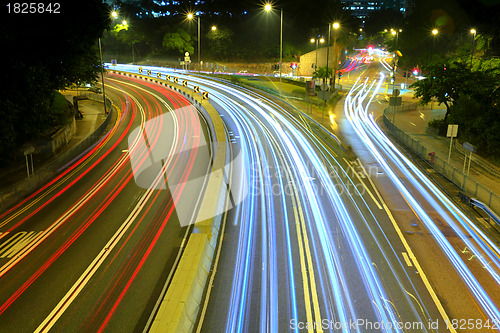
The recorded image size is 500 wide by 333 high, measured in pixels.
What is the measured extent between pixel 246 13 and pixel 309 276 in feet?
297

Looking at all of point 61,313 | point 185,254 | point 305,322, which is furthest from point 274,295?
point 61,313

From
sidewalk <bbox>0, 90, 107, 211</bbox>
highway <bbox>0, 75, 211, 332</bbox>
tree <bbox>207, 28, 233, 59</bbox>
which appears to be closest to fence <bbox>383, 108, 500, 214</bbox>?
highway <bbox>0, 75, 211, 332</bbox>

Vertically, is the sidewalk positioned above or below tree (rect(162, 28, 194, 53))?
below

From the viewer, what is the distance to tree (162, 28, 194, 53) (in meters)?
79.9

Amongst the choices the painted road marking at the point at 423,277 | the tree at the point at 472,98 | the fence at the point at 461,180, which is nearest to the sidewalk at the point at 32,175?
the painted road marking at the point at 423,277

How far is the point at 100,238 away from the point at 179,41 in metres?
70.5

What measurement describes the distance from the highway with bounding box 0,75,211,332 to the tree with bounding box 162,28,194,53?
2145 inches

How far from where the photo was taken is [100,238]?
15617 millimetres

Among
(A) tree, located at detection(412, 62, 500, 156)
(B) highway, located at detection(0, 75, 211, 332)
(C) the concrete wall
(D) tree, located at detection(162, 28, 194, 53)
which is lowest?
(B) highway, located at detection(0, 75, 211, 332)

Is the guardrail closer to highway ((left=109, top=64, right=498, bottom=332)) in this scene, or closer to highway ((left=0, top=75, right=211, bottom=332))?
highway ((left=109, top=64, right=498, bottom=332))

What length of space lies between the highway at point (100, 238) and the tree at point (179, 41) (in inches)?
2145

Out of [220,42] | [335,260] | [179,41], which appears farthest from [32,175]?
[220,42]

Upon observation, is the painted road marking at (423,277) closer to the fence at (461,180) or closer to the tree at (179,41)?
the fence at (461,180)

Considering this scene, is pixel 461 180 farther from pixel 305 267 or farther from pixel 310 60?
pixel 310 60
